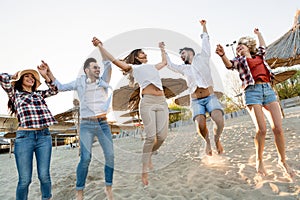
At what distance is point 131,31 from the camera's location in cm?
458

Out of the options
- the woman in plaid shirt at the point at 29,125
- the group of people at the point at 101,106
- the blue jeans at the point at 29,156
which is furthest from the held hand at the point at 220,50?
the blue jeans at the point at 29,156

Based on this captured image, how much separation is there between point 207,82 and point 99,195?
249cm

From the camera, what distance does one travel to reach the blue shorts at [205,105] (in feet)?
12.3

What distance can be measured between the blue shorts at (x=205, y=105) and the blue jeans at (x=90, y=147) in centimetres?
177

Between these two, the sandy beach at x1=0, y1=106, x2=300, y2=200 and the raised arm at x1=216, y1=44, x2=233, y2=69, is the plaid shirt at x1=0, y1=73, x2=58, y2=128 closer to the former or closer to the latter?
the sandy beach at x1=0, y1=106, x2=300, y2=200

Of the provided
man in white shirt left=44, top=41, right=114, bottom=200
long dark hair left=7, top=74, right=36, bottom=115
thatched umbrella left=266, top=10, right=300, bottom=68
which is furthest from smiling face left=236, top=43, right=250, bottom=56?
thatched umbrella left=266, top=10, right=300, bottom=68

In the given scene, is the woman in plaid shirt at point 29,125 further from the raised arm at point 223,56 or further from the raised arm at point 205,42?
the raised arm at point 205,42

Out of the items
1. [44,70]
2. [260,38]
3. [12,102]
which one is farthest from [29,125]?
[260,38]

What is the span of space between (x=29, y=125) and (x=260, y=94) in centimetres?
286

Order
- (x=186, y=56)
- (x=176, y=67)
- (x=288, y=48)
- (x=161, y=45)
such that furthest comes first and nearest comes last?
(x=288, y=48) < (x=186, y=56) < (x=176, y=67) < (x=161, y=45)

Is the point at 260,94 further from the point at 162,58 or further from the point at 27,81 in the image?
the point at 27,81

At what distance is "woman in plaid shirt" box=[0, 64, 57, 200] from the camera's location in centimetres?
242

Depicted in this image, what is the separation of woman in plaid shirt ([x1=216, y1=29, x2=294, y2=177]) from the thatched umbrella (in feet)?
17.7

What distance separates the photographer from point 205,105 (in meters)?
3.84
